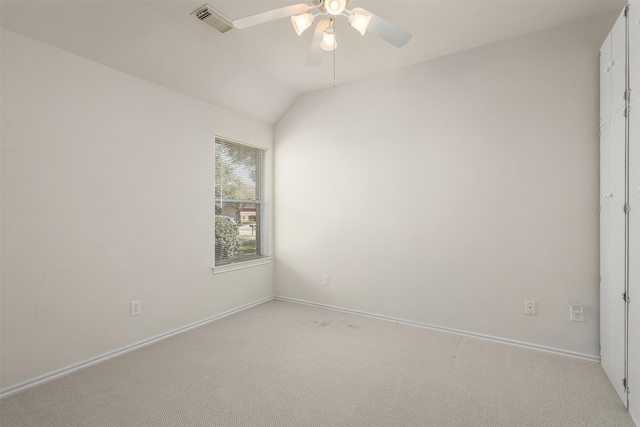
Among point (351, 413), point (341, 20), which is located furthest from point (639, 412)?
Answer: point (341, 20)

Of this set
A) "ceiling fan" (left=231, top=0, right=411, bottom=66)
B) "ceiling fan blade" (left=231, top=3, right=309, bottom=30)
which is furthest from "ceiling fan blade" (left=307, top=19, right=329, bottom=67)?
"ceiling fan blade" (left=231, top=3, right=309, bottom=30)

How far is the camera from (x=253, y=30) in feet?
8.65

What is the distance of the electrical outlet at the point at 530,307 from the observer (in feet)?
8.78

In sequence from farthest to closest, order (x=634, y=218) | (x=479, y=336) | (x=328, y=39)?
(x=479, y=336) → (x=328, y=39) → (x=634, y=218)

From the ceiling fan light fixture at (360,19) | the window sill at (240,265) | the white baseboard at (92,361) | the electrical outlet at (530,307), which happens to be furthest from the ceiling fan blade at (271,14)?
the electrical outlet at (530,307)

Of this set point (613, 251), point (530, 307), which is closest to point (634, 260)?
point (613, 251)

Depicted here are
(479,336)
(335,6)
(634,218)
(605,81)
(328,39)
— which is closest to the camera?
(335,6)

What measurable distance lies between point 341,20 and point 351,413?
2.73 m

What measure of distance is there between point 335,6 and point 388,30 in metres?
0.33

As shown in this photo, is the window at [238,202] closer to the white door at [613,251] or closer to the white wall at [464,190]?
the white wall at [464,190]

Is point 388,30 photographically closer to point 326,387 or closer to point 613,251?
point 613,251

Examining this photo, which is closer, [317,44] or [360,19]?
[360,19]

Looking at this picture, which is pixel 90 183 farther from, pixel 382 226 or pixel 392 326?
pixel 392 326

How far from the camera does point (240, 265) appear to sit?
12.3 ft
